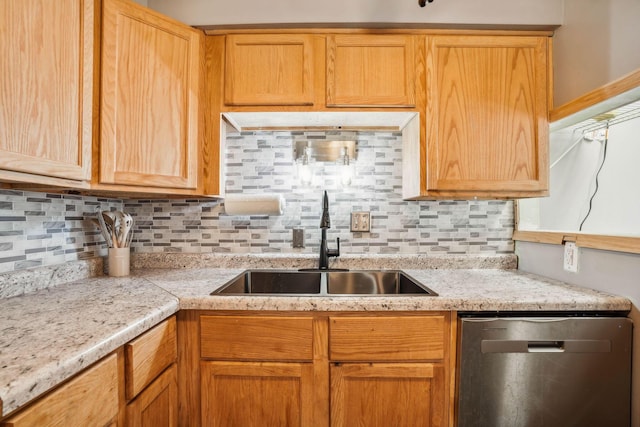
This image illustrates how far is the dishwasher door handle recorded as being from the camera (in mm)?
1089

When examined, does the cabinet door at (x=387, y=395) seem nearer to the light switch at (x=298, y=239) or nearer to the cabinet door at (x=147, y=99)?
the light switch at (x=298, y=239)

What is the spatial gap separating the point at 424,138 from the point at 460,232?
629 millimetres

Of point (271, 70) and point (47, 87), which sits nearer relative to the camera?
point (47, 87)

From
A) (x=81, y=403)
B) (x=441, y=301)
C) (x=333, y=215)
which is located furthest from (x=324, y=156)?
(x=81, y=403)

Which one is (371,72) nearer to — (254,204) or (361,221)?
(361,221)

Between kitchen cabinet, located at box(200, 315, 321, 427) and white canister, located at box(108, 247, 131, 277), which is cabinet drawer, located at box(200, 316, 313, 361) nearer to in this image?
kitchen cabinet, located at box(200, 315, 321, 427)

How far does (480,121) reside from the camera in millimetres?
1436

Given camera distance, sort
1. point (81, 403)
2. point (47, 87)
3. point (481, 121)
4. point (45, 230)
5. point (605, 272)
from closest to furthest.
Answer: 1. point (81, 403)
2. point (47, 87)
3. point (605, 272)
4. point (45, 230)
5. point (481, 121)

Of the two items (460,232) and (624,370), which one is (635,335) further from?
(460,232)

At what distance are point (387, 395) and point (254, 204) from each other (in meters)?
1.06

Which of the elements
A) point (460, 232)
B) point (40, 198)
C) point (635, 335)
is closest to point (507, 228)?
point (460, 232)

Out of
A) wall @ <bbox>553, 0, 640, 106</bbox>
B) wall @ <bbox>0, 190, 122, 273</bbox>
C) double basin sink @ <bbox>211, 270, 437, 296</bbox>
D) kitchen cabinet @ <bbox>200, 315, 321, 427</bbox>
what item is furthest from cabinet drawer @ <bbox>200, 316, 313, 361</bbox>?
wall @ <bbox>553, 0, 640, 106</bbox>

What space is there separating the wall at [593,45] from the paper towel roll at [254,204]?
143 cm

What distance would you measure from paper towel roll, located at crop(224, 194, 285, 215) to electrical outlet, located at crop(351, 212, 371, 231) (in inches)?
16.0
